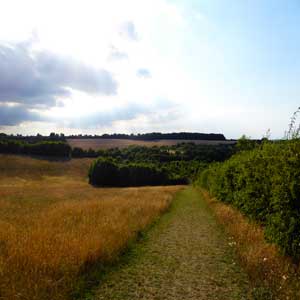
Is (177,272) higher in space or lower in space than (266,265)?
lower

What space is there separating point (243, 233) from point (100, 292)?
21.2ft

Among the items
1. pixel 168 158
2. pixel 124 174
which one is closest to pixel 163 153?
pixel 168 158

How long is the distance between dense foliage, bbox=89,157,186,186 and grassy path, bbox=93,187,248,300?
64183 mm

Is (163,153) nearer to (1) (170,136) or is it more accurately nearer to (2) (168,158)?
(2) (168,158)

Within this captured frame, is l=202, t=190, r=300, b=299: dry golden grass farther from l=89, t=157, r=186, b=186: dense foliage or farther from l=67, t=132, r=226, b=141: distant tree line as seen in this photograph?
l=67, t=132, r=226, b=141: distant tree line

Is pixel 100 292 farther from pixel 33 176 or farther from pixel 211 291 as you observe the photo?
pixel 33 176

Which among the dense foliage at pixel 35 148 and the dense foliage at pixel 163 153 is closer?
the dense foliage at pixel 35 148

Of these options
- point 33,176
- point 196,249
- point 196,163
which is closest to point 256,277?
point 196,249

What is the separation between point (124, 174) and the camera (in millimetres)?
79250

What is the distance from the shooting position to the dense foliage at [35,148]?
94062mm

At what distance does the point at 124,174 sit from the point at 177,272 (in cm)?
7147

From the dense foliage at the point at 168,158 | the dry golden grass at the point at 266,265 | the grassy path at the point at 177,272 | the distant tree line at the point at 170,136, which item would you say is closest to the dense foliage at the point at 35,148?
the dense foliage at the point at 168,158

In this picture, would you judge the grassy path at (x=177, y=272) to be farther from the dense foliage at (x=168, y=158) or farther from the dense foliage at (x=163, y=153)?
the dense foliage at (x=163, y=153)

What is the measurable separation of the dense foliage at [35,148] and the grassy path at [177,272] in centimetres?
8910
